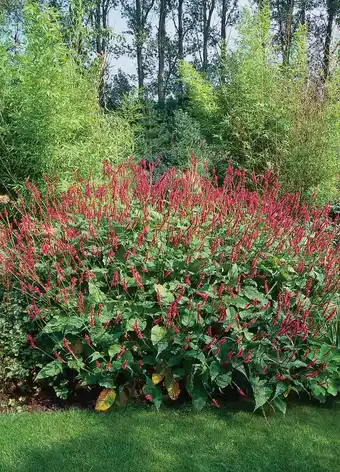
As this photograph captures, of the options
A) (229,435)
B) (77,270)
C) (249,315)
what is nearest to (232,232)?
(249,315)

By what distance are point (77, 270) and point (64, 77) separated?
310 centimetres

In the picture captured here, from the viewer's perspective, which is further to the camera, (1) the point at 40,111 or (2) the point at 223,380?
(1) the point at 40,111

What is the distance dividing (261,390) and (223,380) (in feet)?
0.76

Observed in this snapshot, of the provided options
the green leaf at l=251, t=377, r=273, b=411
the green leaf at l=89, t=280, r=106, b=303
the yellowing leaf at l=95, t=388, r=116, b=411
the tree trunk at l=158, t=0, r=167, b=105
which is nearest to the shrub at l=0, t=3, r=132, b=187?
the green leaf at l=89, t=280, r=106, b=303

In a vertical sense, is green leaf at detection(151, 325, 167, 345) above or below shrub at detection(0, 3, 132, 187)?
below

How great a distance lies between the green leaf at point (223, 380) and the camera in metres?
3.08

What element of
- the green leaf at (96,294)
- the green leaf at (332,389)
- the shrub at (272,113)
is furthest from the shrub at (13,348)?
the shrub at (272,113)

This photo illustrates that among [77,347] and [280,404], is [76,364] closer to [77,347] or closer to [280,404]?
[77,347]

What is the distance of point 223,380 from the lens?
3098 millimetres

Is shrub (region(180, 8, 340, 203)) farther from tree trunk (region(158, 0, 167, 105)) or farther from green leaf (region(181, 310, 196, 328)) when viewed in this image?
tree trunk (region(158, 0, 167, 105))

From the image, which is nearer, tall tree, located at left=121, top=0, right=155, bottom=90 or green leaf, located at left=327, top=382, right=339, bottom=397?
green leaf, located at left=327, top=382, right=339, bottom=397

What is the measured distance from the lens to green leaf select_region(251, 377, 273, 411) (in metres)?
3.03

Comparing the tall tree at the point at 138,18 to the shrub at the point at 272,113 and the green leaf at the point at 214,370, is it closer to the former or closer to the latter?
the shrub at the point at 272,113

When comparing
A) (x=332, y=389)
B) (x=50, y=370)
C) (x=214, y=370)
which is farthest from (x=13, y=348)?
(x=332, y=389)
